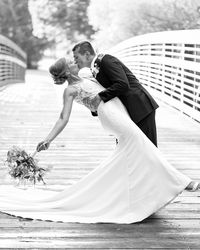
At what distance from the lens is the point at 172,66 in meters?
13.1

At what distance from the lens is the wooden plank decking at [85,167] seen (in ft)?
13.1

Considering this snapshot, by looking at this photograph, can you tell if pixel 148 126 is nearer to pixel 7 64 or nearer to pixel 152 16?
pixel 7 64

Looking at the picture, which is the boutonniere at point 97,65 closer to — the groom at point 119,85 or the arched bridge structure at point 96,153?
the groom at point 119,85

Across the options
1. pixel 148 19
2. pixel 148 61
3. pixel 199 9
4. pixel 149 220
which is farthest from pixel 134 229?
pixel 148 19

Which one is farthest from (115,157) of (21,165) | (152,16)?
(152,16)

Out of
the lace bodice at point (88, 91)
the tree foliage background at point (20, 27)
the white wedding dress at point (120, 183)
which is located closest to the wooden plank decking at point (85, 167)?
the white wedding dress at point (120, 183)

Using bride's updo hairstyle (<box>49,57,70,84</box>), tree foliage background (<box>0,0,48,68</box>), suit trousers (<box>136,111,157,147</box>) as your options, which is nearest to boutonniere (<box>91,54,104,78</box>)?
bride's updo hairstyle (<box>49,57,70,84</box>)

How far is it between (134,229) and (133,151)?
0.57 meters

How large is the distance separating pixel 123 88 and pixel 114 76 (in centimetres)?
10

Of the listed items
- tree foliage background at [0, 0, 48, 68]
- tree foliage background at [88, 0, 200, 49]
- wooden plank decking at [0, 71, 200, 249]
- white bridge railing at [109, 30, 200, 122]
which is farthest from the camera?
tree foliage background at [0, 0, 48, 68]

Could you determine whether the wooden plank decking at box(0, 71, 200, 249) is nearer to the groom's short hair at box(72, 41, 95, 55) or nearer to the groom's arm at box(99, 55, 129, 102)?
the groom's arm at box(99, 55, 129, 102)

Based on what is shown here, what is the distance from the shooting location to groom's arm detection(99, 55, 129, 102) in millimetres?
4504

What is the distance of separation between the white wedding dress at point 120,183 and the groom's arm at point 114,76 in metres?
0.13

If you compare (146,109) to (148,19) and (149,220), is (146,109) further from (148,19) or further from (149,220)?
(148,19)
